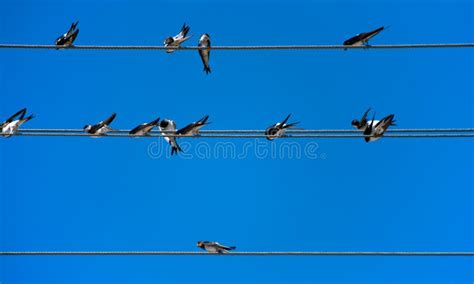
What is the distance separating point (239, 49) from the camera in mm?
7035

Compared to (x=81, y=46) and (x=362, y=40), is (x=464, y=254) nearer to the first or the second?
(x=362, y=40)

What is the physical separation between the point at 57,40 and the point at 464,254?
4219 mm

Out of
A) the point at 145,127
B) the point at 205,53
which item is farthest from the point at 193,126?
the point at 205,53

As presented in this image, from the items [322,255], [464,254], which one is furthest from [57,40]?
[464,254]

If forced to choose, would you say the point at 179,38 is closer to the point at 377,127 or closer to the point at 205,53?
the point at 205,53

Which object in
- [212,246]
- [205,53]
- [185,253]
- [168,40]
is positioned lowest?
[185,253]

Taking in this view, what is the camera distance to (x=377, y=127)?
7.99 m

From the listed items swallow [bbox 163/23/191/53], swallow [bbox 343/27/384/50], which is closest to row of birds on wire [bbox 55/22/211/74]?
swallow [bbox 163/23/191/53]

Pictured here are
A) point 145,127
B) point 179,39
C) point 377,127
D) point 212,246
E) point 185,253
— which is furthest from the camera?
point 179,39

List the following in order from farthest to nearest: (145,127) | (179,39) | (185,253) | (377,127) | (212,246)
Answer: (179,39) < (212,246) < (145,127) < (377,127) < (185,253)

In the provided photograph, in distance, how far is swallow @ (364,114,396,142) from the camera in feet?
25.2

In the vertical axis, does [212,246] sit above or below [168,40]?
below

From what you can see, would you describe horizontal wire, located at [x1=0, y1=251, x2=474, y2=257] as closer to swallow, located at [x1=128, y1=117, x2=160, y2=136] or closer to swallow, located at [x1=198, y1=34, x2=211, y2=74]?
swallow, located at [x1=128, y1=117, x2=160, y2=136]

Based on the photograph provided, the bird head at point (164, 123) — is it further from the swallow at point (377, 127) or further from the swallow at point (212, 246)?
the swallow at point (377, 127)
